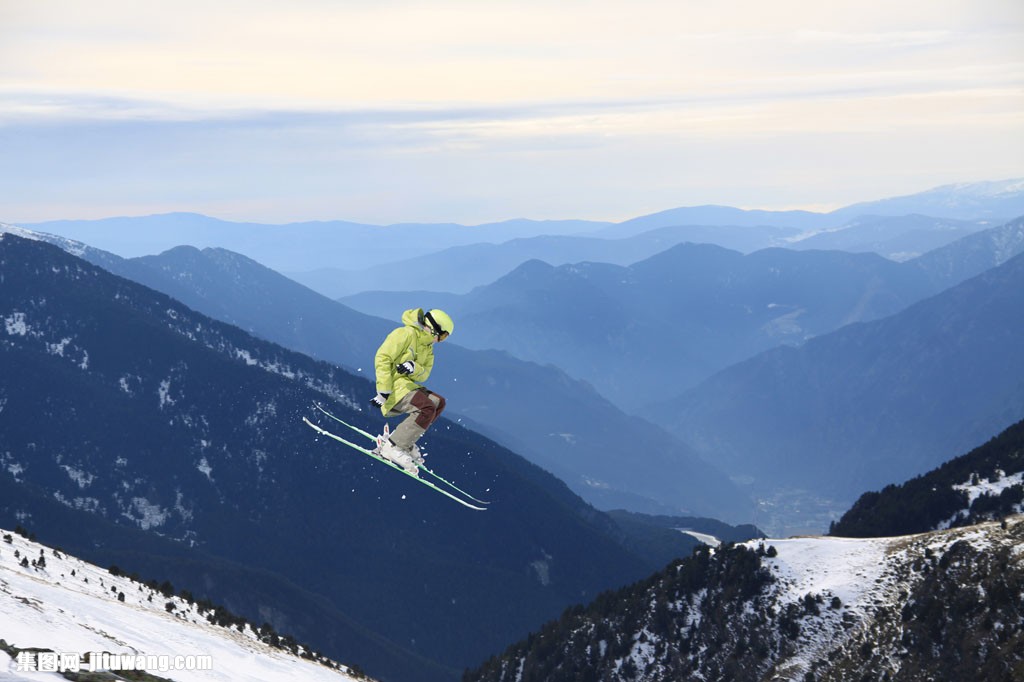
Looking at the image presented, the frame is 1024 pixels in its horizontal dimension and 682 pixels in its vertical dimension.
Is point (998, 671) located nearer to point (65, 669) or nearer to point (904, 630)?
point (904, 630)

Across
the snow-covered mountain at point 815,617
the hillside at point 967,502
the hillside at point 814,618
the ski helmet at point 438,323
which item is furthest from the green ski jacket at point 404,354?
the hillside at point 967,502

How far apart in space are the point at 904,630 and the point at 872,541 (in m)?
22.5

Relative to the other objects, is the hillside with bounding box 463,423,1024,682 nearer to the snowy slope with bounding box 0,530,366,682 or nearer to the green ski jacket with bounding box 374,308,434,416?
the snowy slope with bounding box 0,530,366,682

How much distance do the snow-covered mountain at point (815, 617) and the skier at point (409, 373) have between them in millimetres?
72812

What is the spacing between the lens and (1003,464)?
193m

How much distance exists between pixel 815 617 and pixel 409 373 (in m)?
87.7

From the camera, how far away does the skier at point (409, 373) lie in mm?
44906

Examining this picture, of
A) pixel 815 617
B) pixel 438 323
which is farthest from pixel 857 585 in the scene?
pixel 438 323

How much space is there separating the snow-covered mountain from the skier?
72812mm

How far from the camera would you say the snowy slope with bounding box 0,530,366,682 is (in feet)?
195

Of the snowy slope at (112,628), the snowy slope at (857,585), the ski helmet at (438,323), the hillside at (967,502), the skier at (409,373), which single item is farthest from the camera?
the hillside at (967,502)

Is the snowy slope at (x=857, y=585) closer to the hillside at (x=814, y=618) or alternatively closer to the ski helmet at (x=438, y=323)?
the hillside at (x=814, y=618)

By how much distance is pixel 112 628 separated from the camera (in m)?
69.2

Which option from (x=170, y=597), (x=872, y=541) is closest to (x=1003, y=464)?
(x=872, y=541)
